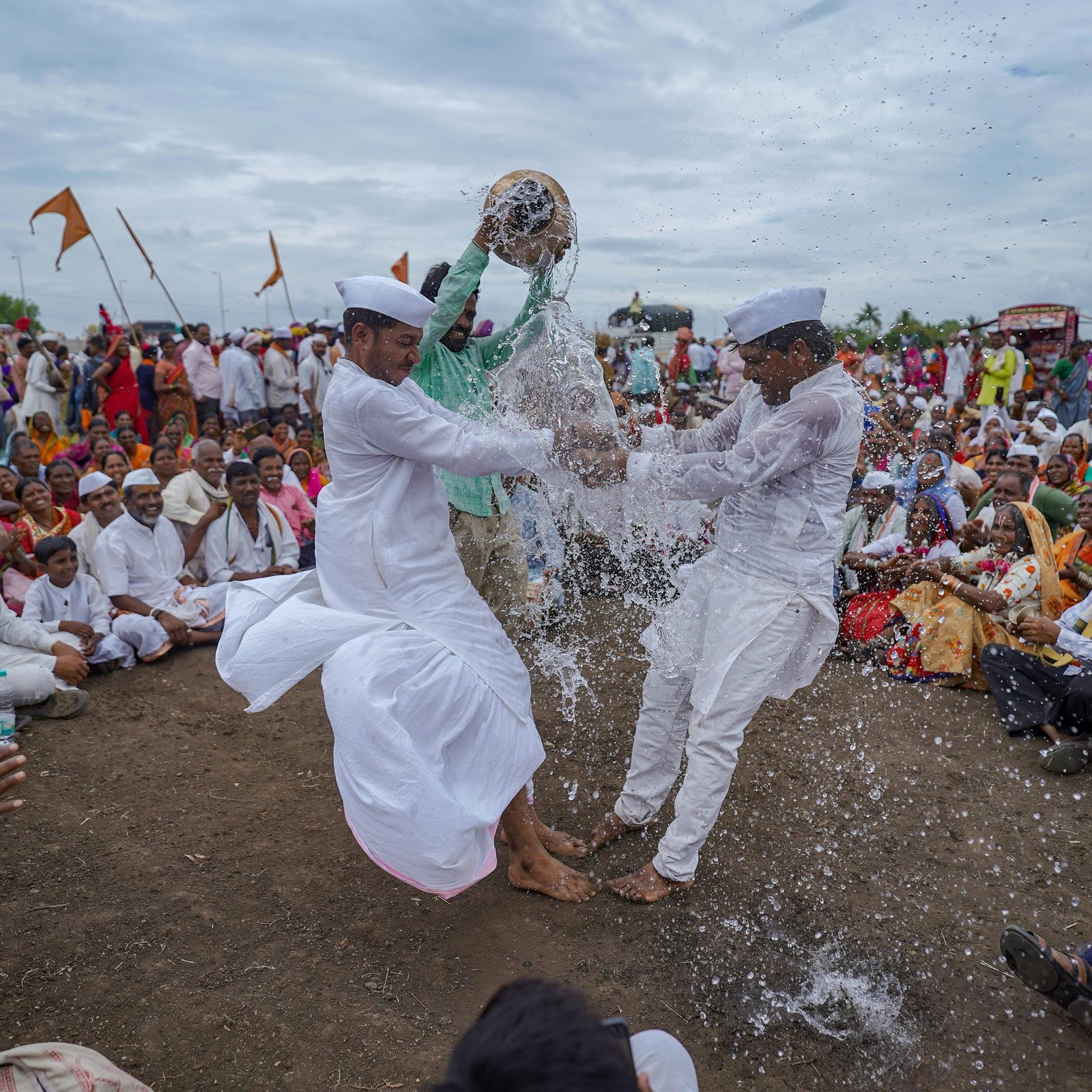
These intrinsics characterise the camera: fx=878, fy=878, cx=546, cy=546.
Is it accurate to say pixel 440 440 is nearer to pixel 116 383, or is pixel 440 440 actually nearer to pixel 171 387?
pixel 171 387

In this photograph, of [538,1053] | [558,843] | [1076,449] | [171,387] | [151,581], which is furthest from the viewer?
[171,387]

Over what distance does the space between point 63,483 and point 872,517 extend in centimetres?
702

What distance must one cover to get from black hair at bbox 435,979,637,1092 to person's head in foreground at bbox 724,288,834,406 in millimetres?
2775

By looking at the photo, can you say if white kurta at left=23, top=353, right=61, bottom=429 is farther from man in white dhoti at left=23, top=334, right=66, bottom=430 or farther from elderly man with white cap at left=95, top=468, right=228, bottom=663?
elderly man with white cap at left=95, top=468, right=228, bottom=663

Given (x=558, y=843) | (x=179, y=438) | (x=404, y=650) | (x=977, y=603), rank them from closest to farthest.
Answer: (x=404, y=650) → (x=558, y=843) → (x=977, y=603) → (x=179, y=438)

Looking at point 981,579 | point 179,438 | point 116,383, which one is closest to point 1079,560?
point 981,579

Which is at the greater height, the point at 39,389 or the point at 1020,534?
the point at 39,389

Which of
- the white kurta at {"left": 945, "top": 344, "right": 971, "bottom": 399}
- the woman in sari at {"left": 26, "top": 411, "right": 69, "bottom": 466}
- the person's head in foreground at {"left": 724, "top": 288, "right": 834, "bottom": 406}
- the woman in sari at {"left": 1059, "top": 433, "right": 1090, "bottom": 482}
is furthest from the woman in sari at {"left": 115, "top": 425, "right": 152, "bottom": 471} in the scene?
the white kurta at {"left": 945, "top": 344, "right": 971, "bottom": 399}

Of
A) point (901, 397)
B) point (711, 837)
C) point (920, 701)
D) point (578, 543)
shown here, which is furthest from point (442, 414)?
point (901, 397)

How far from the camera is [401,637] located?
10.4ft

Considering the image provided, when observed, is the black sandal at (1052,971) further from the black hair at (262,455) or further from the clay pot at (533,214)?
the black hair at (262,455)

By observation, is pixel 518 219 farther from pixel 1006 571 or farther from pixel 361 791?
pixel 1006 571

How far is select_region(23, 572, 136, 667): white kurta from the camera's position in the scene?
6320 millimetres

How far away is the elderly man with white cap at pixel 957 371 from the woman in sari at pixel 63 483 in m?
13.7
